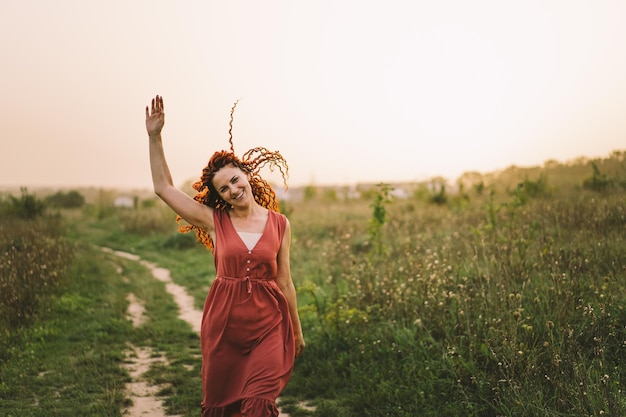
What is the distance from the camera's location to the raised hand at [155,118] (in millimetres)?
3754

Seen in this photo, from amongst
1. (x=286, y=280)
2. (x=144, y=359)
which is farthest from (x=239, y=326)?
(x=144, y=359)

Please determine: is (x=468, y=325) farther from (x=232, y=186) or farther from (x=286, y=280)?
(x=232, y=186)

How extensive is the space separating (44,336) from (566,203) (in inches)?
360

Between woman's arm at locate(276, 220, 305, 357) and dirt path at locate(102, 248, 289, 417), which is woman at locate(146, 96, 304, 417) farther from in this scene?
dirt path at locate(102, 248, 289, 417)

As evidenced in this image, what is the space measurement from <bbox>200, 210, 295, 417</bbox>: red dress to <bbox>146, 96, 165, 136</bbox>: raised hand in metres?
0.83

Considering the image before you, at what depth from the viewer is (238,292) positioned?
3678mm

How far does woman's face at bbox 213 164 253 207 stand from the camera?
3.86m

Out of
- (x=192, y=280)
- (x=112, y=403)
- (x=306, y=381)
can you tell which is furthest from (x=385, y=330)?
(x=192, y=280)

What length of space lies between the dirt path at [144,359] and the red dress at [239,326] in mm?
1951

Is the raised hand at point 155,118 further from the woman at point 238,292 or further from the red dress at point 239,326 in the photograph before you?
the red dress at point 239,326

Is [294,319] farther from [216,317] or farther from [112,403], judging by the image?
[112,403]

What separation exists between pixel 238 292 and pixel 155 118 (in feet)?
4.35

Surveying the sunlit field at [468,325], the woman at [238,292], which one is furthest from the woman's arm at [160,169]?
the sunlit field at [468,325]

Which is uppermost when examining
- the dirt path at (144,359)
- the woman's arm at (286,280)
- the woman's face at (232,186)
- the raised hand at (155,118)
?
the raised hand at (155,118)
